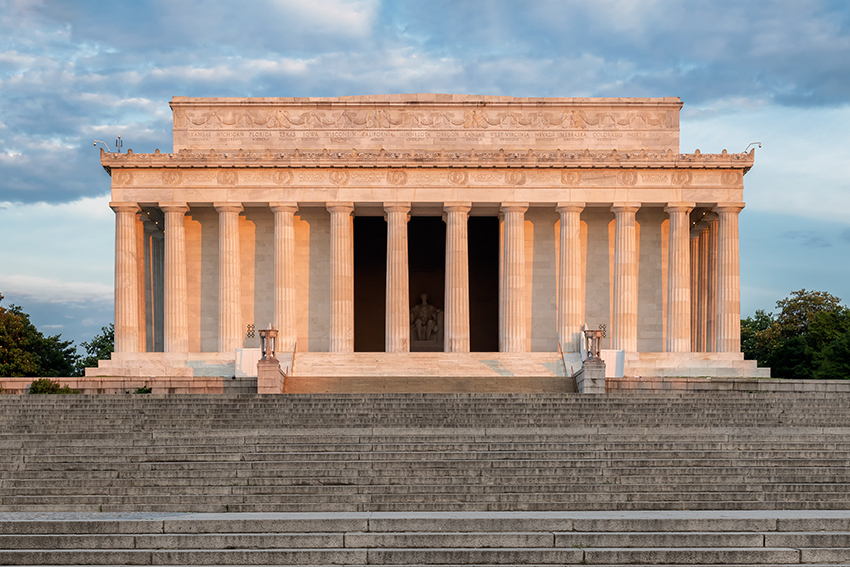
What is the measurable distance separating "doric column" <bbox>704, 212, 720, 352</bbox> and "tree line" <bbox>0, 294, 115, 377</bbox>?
40.5 metres

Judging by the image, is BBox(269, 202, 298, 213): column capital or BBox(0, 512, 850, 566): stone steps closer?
BBox(0, 512, 850, 566): stone steps

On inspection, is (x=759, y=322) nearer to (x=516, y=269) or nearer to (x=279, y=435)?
(x=516, y=269)

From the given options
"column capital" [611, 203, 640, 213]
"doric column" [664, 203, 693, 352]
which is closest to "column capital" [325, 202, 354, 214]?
"column capital" [611, 203, 640, 213]

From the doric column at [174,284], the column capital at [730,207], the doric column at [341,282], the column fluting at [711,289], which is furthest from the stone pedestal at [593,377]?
the doric column at [174,284]

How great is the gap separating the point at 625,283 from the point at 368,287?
18.2 meters

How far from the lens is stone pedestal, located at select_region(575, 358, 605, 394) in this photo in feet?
140

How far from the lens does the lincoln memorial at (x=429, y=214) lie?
53.8 meters

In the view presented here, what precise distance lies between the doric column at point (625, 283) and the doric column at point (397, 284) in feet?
37.7

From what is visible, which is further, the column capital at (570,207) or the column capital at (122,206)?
the column capital at (570,207)

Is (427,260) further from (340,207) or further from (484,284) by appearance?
(340,207)

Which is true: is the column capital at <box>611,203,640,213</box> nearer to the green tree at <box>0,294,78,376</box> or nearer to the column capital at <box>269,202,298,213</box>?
the column capital at <box>269,202,298,213</box>

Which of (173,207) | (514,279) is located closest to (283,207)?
(173,207)

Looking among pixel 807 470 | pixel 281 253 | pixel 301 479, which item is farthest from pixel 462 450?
pixel 281 253

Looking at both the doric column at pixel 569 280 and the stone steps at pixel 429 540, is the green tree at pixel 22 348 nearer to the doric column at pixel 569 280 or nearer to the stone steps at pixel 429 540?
the doric column at pixel 569 280
